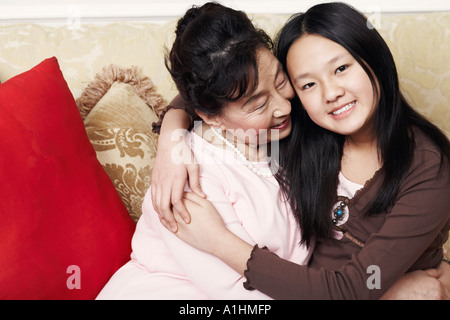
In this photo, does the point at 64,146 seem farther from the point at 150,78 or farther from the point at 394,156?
the point at 394,156

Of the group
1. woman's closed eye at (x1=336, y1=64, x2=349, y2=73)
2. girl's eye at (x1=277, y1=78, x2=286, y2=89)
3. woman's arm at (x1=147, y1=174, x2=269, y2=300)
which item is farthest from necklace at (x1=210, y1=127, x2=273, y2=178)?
woman's closed eye at (x1=336, y1=64, x2=349, y2=73)

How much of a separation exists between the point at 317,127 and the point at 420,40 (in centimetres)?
60

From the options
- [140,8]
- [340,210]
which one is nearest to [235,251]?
[340,210]

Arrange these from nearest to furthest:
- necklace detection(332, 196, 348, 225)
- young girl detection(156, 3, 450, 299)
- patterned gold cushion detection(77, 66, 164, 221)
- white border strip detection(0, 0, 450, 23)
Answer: young girl detection(156, 3, 450, 299) < necklace detection(332, 196, 348, 225) < patterned gold cushion detection(77, 66, 164, 221) < white border strip detection(0, 0, 450, 23)

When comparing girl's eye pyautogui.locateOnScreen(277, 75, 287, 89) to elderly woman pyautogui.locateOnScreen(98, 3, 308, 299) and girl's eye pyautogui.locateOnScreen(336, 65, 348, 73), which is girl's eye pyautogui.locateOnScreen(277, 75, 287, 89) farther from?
girl's eye pyautogui.locateOnScreen(336, 65, 348, 73)

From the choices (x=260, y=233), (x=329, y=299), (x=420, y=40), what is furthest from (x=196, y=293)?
(x=420, y=40)

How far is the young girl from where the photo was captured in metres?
1.07

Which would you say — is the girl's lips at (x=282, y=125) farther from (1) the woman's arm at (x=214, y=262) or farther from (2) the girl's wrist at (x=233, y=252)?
(2) the girl's wrist at (x=233, y=252)

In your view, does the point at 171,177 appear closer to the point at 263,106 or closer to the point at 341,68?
the point at 263,106

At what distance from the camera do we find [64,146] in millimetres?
1255

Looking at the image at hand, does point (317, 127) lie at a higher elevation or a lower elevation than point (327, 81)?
lower

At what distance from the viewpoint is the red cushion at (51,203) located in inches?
43.5

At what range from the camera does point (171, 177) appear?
1.16 m

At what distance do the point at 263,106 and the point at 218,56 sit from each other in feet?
0.63
